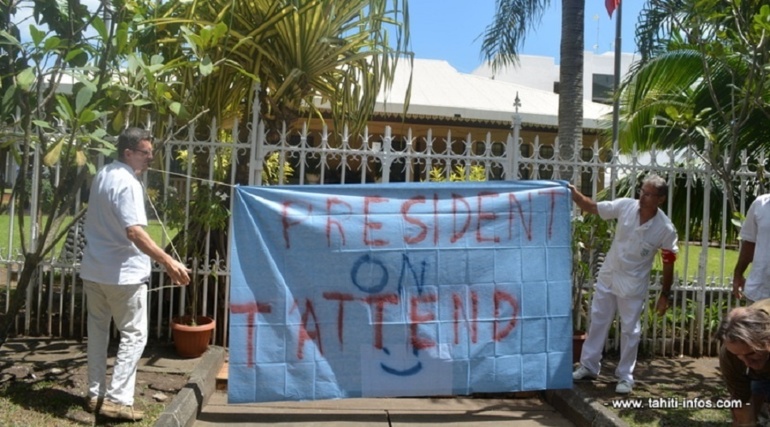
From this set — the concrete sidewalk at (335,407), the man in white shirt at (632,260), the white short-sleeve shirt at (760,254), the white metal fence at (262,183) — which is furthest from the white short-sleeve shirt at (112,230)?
the white short-sleeve shirt at (760,254)

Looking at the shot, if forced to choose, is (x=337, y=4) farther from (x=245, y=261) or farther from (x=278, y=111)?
(x=245, y=261)

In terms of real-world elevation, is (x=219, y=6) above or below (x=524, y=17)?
below

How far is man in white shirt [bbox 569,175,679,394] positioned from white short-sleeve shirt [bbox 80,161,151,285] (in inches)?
125

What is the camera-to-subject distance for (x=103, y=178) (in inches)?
183

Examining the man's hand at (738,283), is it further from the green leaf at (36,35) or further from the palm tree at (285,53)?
the green leaf at (36,35)

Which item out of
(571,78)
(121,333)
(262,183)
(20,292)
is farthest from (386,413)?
(571,78)

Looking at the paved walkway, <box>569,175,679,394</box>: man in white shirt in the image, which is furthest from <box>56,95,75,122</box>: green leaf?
<box>569,175,679,394</box>: man in white shirt

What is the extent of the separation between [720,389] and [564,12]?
15.1 feet

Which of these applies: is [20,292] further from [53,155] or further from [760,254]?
[760,254]

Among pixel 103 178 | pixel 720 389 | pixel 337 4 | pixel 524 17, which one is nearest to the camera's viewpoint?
pixel 103 178

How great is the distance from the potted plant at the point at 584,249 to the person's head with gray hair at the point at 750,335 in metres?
3.09

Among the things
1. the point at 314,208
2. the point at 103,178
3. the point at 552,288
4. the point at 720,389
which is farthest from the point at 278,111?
the point at 720,389

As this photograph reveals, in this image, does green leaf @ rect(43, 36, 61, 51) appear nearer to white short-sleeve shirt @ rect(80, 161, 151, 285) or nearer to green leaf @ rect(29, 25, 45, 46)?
green leaf @ rect(29, 25, 45, 46)

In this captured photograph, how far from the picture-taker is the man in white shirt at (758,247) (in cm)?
512
